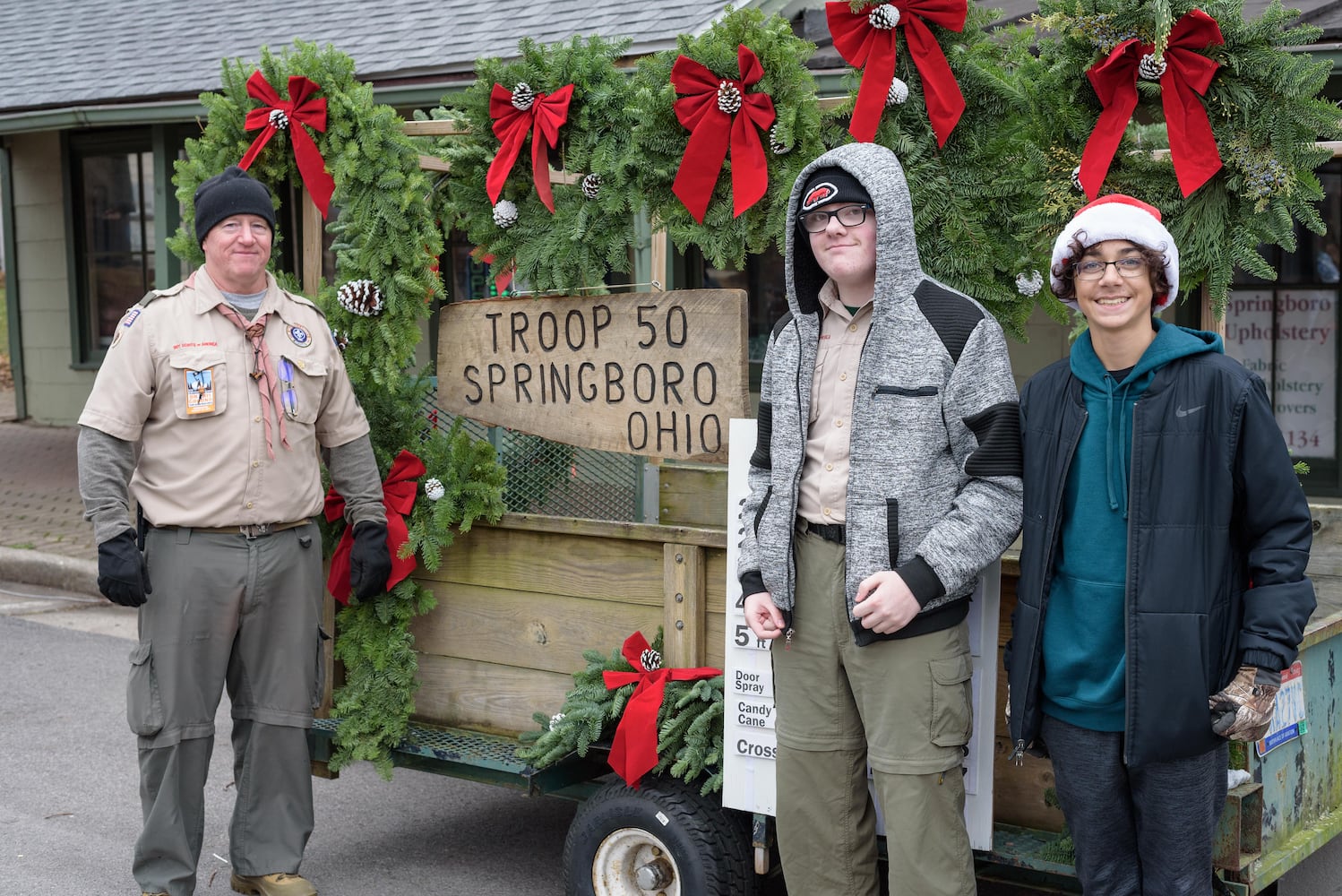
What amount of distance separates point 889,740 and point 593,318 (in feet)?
4.95

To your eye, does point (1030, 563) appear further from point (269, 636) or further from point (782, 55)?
point (269, 636)

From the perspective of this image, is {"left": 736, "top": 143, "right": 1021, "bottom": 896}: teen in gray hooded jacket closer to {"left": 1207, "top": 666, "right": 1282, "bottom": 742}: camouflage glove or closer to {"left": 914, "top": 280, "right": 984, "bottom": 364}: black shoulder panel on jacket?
{"left": 914, "top": 280, "right": 984, "bottom": 364}: black shoulder panel on jacket

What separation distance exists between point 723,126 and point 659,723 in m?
1.50

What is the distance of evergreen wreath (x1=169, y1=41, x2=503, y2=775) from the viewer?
3963 mm

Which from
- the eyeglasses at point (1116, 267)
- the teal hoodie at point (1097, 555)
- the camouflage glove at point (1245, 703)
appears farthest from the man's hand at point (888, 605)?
the eyeglasses at point (1116, 267)

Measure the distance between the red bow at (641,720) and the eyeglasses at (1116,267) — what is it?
4.84 feet

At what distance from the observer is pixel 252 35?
10.1 m

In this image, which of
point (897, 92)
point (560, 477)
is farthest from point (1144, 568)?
point (560, 477)

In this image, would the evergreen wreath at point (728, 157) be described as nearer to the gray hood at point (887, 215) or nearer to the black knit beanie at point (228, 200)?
the gray hood at point (887, 215)

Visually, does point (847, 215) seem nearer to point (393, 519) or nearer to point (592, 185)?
point (592, 185)

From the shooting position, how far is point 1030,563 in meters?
2.71

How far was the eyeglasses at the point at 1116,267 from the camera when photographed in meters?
2.61

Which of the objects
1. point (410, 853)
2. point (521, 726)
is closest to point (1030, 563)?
point (521, 726)

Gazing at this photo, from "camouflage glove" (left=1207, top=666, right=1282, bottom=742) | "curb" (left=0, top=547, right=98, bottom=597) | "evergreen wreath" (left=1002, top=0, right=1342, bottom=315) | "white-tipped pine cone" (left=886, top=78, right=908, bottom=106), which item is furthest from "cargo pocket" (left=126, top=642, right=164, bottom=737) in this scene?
"curb" (left=0, top=547, right=98, bottom=597)
